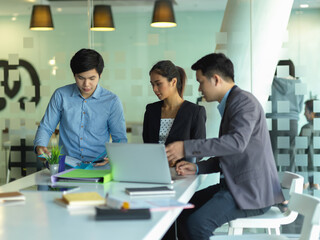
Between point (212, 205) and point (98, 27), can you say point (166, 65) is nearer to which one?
point (212, 205)

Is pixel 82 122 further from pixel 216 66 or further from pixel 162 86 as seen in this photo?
pixel 216 66

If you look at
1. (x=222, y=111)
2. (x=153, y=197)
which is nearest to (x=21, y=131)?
(x=222, y=111)

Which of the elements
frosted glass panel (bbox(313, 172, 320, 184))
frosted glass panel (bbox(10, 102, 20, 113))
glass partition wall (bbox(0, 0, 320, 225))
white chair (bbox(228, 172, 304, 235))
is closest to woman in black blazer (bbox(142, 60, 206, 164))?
white chair (bbox(228, 172, 304, 235))

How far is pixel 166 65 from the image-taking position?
3.67 metres

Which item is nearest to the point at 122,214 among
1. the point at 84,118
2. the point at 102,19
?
the point at 84,118

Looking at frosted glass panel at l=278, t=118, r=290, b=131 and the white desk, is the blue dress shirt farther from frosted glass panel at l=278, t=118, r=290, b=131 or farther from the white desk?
frosted glass panel at l=278, t=118, r=290, b=131

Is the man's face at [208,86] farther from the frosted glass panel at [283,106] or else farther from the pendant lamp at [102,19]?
the pendant lamp at [102,19]

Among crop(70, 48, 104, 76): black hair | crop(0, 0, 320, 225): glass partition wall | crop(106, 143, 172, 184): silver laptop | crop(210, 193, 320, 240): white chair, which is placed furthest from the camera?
crop(0, 0, 320, 225): glass partition wall

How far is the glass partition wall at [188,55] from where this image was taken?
189 inches

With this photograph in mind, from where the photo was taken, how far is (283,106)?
4.84 meters

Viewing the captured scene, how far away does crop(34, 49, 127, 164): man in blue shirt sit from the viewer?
358cm

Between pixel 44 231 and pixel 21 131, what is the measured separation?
138 inches

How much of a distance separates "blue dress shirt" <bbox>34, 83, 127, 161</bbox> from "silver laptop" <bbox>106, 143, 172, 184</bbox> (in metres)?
0.76

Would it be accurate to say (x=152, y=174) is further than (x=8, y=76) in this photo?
No
